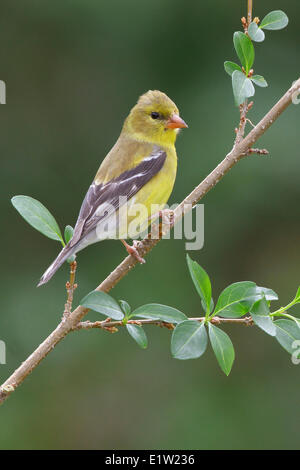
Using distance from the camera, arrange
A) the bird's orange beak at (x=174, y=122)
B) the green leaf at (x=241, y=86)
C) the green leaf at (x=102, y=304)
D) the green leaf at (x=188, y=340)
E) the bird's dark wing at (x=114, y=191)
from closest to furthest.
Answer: the green leaf at (x=188, y=340), the green leaf at (x=102, y=304), the green leaf at (x=241, y=86), the bird's dark wing at (x=114, y=191), the bird's orange beak at (x=174, y=122)

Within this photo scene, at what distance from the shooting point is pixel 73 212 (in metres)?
5.30

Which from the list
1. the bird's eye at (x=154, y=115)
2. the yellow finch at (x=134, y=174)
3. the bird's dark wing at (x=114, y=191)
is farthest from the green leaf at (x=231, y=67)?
the bird's eye at (x=154, y=115)

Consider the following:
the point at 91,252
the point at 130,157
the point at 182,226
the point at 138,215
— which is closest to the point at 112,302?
the point at 182,226

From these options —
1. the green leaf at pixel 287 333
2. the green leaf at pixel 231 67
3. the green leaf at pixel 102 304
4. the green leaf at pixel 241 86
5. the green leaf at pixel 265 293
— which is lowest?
the green leaf at pixel 287 333

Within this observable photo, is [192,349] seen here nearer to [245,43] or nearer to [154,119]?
[245,43]

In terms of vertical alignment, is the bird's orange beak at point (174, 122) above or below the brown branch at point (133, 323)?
above

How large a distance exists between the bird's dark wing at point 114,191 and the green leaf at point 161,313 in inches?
41.5

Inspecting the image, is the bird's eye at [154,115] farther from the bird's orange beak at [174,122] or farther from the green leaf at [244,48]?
the green leaf at [244,48]

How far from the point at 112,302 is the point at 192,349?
0.27 meters

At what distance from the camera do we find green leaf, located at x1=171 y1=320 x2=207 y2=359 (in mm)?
1642

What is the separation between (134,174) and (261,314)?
64.9 inches

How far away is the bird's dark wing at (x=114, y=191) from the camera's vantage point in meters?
2.92

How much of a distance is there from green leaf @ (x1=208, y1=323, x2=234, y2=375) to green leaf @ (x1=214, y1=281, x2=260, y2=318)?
7 centimetres

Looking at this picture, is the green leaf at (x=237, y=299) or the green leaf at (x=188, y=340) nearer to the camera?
the green leaf at (x=188, y=340)
